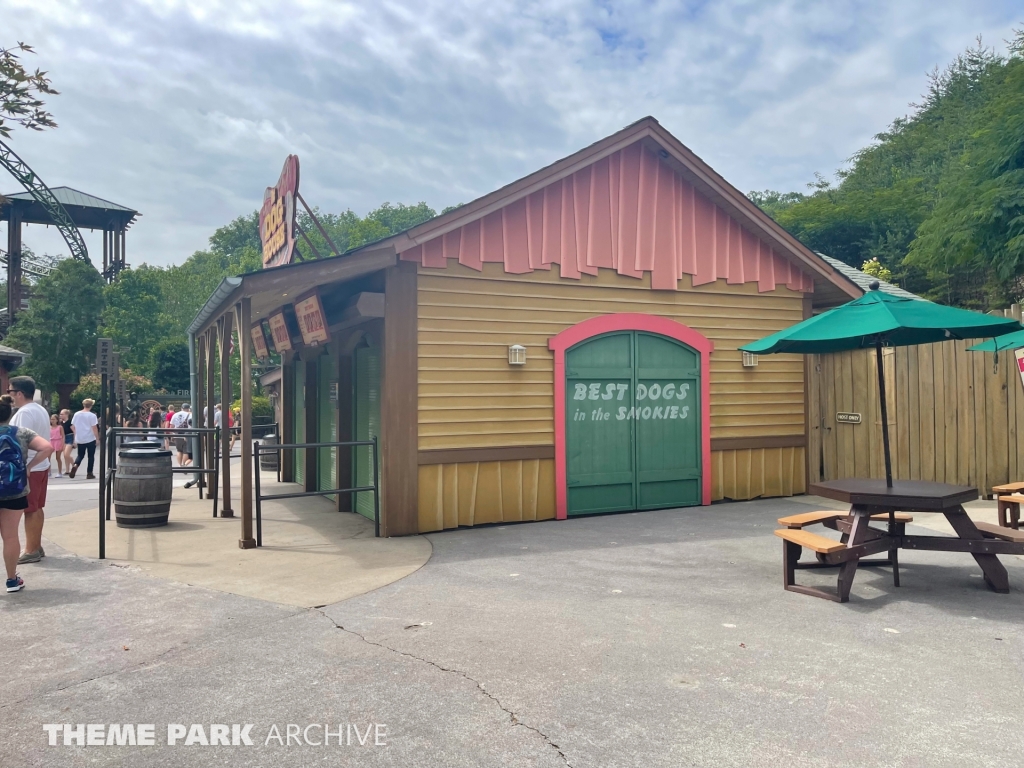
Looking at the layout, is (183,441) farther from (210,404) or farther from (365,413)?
(365,413)

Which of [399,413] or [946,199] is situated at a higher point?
[946,199]

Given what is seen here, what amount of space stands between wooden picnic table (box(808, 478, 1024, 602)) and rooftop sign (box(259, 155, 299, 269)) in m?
7.34

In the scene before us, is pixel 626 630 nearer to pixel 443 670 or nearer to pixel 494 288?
pixel 443 670

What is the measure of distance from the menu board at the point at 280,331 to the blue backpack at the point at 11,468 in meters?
3.77

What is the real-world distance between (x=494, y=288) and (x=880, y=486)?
445cm

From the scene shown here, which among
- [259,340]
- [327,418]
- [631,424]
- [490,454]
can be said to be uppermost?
[259,340]

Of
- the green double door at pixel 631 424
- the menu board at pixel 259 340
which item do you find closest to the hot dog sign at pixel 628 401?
the green double door at pixel 631 424

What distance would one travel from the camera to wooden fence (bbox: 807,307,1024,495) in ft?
29.1

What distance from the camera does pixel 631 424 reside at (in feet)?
29.3

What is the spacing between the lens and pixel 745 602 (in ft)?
16.6

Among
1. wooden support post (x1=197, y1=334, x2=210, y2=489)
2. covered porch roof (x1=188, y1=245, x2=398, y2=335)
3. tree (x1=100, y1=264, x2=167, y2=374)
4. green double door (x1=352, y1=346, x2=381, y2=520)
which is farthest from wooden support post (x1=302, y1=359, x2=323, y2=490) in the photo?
tree (x1=100, y1=264, x2=167, y2=374)

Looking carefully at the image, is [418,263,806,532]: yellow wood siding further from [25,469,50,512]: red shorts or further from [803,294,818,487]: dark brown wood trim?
[25,469,50,512]: red shorts

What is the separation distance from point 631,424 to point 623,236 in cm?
234

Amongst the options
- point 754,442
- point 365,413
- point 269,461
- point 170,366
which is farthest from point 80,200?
point 754,442
